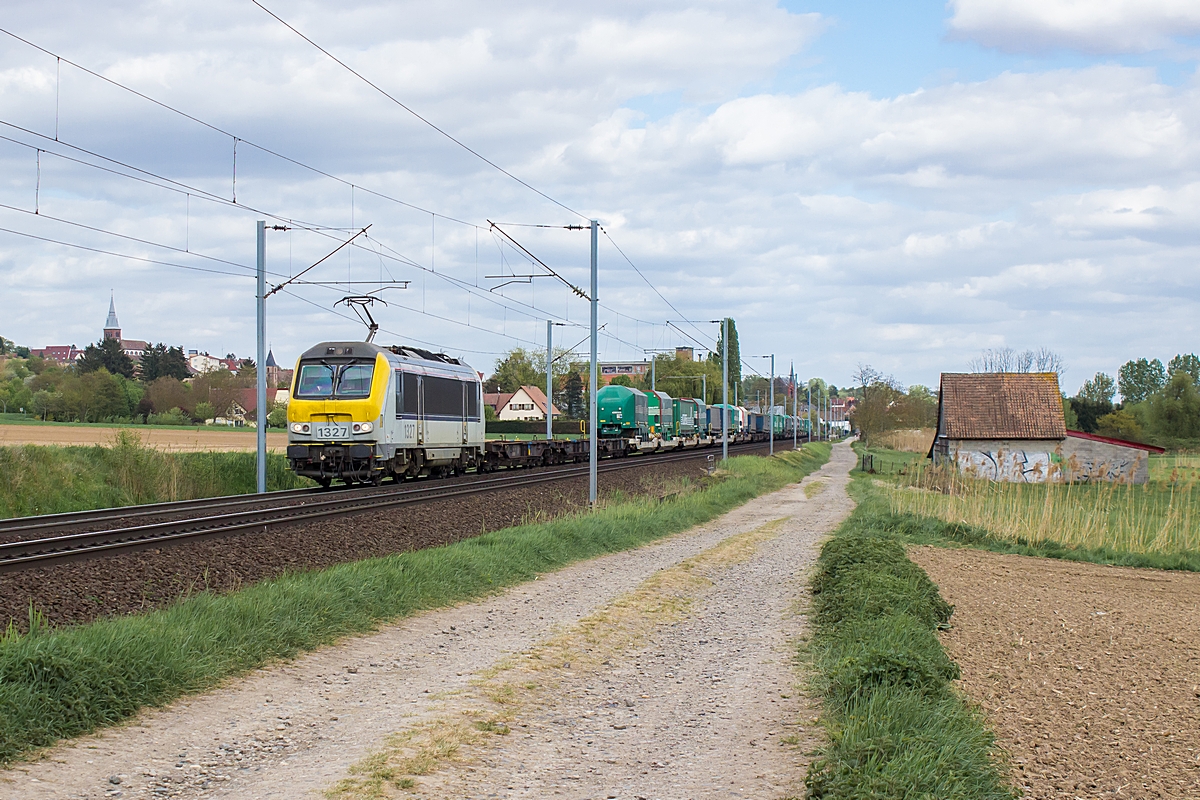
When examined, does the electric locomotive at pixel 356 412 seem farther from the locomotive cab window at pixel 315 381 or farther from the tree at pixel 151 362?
the tree at pixel 151 362

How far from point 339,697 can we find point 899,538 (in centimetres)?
1549

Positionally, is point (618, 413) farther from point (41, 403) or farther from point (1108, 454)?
point (41, 403)

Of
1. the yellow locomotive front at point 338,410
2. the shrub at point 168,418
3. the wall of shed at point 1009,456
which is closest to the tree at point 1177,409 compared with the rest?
the wall of shed at point 1009,456

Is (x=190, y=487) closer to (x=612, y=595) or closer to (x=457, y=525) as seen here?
(x=457, y=525)

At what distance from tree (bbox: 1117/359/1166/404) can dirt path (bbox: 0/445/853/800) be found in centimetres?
13631

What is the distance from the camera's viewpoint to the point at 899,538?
21.0 m

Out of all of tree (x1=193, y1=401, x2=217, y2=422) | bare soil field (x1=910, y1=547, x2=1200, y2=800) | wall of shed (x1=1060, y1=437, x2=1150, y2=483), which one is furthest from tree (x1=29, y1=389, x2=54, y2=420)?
bare soil field (x1=910, y1=547, x2=1200, y2=800)

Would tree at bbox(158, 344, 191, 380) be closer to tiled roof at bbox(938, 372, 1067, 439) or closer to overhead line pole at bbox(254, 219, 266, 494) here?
tiled roof at bbox(938, 372, 1067, 439)

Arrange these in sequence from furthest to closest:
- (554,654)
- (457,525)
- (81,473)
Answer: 1. (81,473)
2. (457,525)
3. (554,654)

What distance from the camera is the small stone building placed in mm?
50312

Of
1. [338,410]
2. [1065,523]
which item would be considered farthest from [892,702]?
[338,410]

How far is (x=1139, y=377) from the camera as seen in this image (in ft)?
458

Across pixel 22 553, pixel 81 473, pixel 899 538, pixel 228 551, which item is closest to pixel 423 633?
pixel 228 551

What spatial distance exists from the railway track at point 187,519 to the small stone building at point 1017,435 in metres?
31.5
